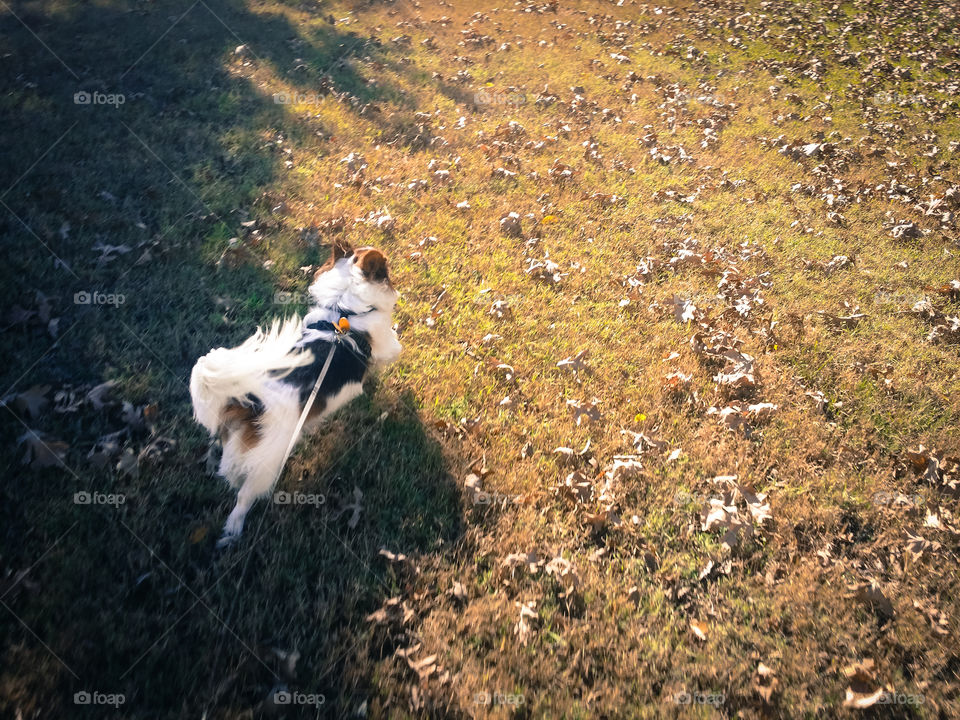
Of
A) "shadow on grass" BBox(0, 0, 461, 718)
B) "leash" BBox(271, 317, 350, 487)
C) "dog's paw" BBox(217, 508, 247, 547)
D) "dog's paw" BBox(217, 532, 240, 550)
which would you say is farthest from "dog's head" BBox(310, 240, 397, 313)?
"dog's paw" BBox(217, 532, 240, 550)

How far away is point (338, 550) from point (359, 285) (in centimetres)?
201

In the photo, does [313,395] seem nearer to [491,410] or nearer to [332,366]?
[332,366]

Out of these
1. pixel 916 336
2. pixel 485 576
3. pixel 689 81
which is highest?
pixel 689 81

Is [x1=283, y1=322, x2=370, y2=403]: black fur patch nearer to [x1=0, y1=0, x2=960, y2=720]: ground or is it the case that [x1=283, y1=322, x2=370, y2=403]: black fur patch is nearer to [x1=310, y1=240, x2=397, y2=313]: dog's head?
[x1=310, y1=240, x2=397, y2=313]: dog's head

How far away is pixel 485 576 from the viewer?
10.8 feet

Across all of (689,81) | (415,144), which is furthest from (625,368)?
(689,81)

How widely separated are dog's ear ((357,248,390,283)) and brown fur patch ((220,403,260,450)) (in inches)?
57.8

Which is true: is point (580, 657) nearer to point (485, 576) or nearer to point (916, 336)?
point (485, 576)

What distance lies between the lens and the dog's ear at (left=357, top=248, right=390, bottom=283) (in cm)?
404

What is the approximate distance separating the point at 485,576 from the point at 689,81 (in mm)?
12039

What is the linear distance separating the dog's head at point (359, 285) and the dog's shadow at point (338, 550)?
35.5 inches

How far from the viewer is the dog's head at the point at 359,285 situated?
13.3 feet

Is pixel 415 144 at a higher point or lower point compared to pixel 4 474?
higher

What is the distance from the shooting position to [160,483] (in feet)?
11.8
